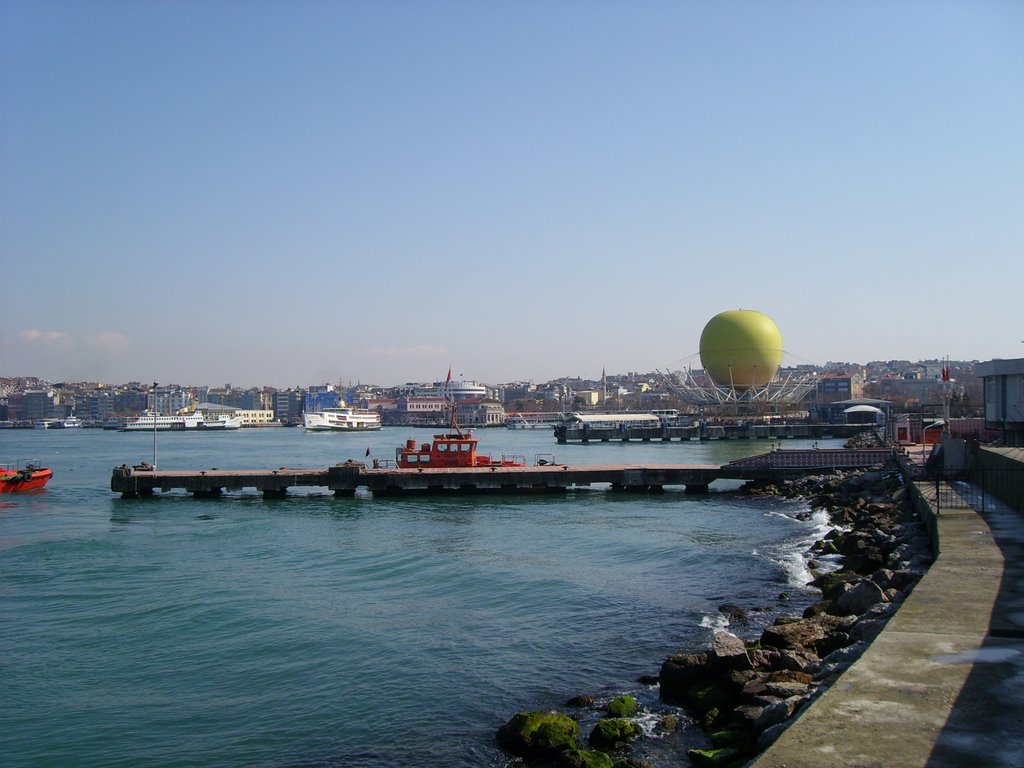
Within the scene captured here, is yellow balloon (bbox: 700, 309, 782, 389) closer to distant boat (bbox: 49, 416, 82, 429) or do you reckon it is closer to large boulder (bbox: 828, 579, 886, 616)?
large boulder (bbox: 828, 579, 886, 616)

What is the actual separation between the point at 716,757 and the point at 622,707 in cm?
212

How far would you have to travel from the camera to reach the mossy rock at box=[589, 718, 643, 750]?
8789mm

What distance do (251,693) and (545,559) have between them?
9.83 meters

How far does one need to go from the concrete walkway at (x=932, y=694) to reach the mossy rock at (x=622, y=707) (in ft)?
9.18

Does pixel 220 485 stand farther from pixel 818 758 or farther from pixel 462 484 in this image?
pixel 818 758

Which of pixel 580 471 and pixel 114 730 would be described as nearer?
pixel 114 730

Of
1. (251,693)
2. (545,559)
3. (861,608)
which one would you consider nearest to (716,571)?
(545,559)

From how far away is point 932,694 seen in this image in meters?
6.71

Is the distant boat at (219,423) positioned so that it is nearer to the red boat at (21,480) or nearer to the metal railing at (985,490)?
the red boat at (21,480)

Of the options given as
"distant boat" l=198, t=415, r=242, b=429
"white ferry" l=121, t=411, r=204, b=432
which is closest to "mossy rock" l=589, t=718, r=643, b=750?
"white ferry" l=121, t=411, r=204, b=432

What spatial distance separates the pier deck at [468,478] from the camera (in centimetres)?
3400

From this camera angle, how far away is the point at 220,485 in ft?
112

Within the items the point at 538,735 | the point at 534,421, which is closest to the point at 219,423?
the point at 534,421

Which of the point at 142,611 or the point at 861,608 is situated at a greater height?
the point at 861,608
